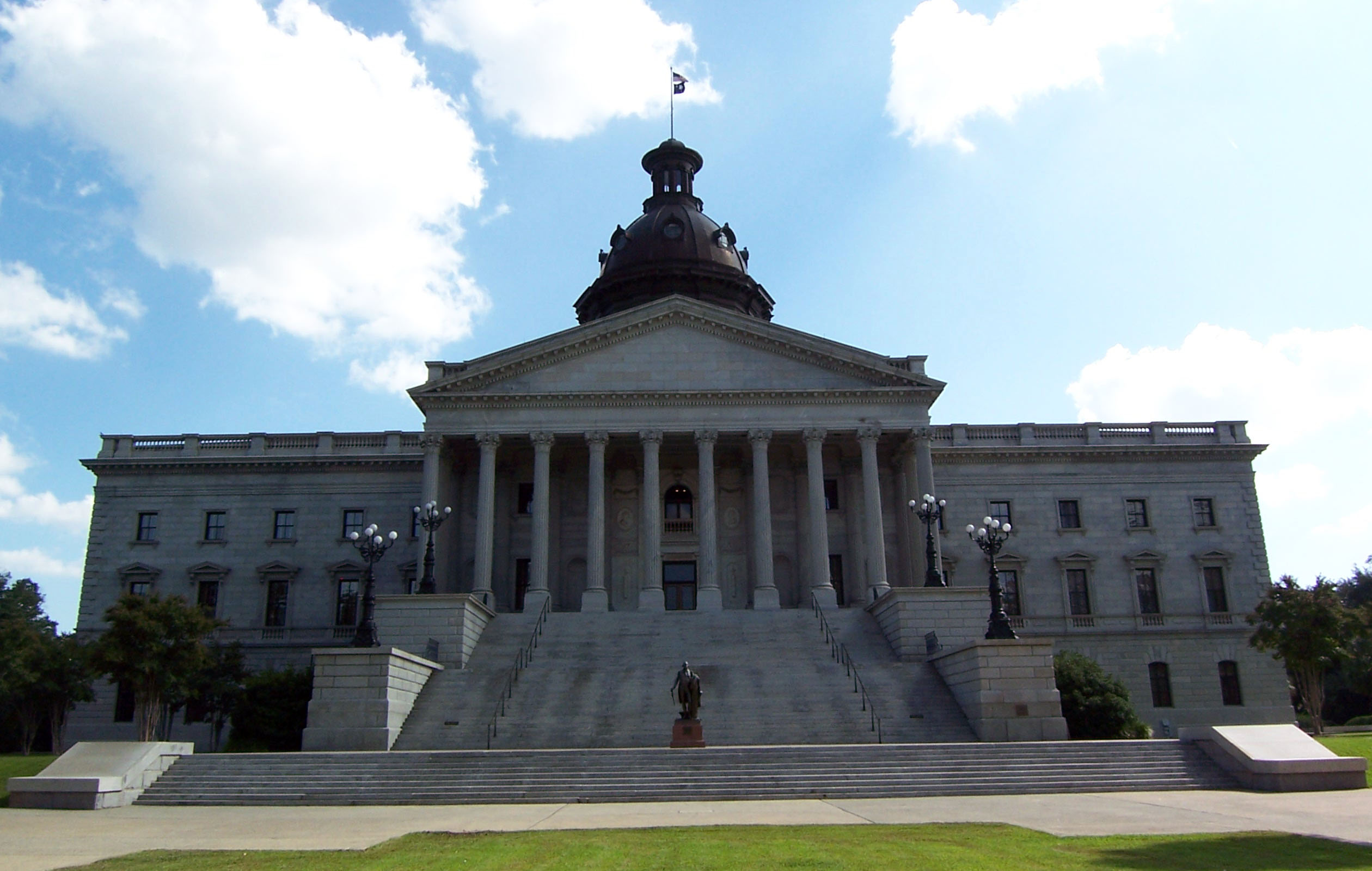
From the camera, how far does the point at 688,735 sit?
26406 mm

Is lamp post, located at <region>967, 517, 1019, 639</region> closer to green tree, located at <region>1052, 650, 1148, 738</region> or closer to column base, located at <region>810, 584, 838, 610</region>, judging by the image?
green tree, located at <region>1052, 650, 1148, 738</region>

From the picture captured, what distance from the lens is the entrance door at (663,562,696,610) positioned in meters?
49.2

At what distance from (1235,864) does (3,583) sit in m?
84.7

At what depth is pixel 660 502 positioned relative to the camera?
A: 49938 mm

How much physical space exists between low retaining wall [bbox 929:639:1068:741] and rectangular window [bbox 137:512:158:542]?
39687 millimetres

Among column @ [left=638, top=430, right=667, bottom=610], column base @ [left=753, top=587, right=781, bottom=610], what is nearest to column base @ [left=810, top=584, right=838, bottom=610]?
column base @ [left=753, top=587, right=781, bottom=610]

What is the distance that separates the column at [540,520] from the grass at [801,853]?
28.9 m

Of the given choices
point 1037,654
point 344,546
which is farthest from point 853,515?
point 344,546

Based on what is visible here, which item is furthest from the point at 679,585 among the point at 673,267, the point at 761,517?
the point at 673,267

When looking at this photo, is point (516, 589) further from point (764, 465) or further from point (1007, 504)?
point (1007, 504)

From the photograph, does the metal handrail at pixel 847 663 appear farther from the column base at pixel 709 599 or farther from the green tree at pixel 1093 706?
the green tree at pixel 1093 706

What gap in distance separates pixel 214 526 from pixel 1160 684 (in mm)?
45579

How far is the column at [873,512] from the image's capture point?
145 ft

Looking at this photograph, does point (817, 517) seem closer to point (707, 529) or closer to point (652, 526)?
point (707, 529)
